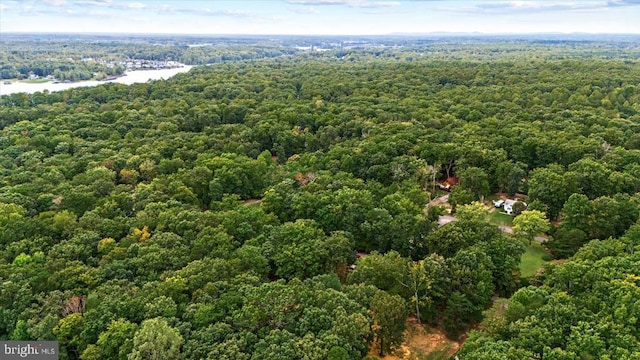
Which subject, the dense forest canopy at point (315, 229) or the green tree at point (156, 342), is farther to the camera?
the dense forest canopy at point (315, 229)

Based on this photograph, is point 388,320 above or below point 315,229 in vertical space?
below

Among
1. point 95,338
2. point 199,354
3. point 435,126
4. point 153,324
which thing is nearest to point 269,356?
point 199,354

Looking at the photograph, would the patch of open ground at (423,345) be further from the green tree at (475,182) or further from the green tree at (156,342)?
the green tree at (475,182)

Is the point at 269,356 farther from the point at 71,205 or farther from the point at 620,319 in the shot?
the point at 71,205

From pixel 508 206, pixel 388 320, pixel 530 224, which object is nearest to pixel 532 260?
pixel 530 224

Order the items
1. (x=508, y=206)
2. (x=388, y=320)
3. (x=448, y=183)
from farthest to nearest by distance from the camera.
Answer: (x=448, y=183)
(x=508, y=206)
(x=388, y=320)

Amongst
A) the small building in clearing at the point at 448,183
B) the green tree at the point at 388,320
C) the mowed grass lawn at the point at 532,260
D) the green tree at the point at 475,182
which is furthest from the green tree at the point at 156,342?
the small building in clearing at the point at 448,183

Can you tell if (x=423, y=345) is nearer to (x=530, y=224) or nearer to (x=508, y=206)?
(x=530, y=224)
